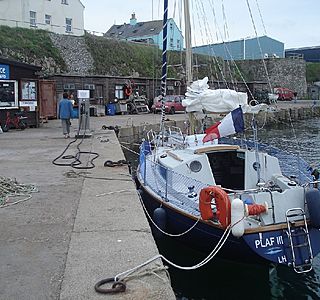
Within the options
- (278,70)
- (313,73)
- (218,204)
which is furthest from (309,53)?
(218,204)

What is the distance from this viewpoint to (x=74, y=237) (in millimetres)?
5551

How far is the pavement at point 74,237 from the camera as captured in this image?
4176 mm

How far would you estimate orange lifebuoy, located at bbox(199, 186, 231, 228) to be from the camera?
6.25 m

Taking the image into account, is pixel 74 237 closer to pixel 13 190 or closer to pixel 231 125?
pixel 13 190

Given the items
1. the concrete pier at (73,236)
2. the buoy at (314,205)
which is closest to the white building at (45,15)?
the concrete pier at (73,236)

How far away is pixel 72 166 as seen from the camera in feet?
35.6

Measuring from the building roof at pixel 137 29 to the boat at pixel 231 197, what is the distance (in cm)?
5977

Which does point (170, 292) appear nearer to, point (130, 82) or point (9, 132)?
point (9, 132)

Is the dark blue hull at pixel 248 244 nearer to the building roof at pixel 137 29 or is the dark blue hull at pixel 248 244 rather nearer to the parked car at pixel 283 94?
the parked car at pixel 283 94

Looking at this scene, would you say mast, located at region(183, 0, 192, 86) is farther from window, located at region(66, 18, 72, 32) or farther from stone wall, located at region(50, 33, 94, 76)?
window, located at region(66, 18, 72, 32)

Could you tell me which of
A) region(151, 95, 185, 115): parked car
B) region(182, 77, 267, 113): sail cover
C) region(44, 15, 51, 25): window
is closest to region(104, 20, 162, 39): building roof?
region(44, 15, 51, 25): window

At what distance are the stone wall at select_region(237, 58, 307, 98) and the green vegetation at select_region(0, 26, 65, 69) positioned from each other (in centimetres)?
3345

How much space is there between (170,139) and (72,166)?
299 cm

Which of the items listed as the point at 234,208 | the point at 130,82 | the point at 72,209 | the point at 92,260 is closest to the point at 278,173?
the point at 234,208
